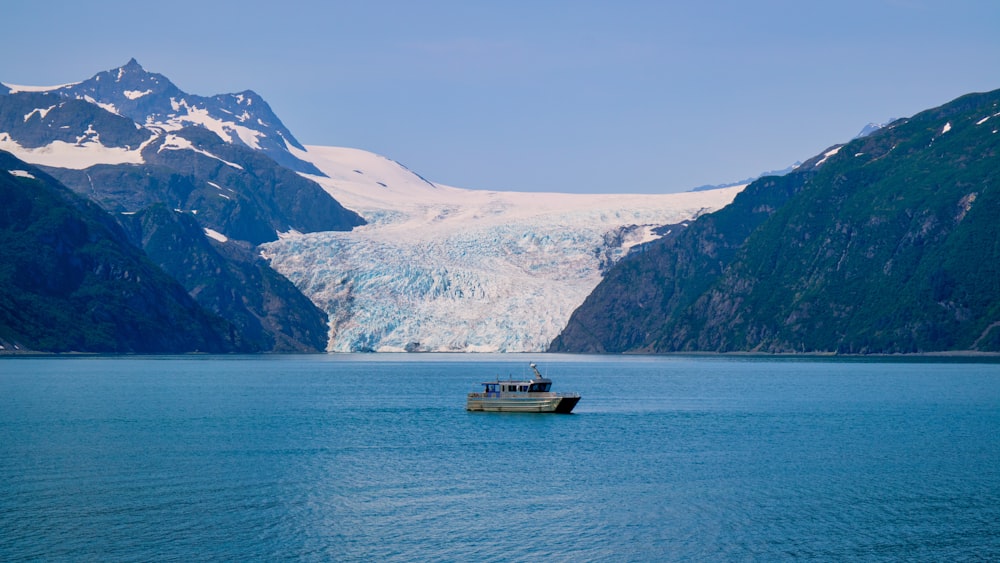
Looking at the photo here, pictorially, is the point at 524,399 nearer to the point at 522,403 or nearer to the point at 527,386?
the point at 522,403

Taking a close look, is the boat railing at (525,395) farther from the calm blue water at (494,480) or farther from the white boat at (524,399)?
the calm blue water at (494,480)

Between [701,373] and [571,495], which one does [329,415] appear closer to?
[571,495]

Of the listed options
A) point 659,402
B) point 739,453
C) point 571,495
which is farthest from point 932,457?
point 659,402

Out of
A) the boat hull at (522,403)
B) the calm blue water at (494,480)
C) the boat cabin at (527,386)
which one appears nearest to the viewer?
the calm blue water at (494,480)

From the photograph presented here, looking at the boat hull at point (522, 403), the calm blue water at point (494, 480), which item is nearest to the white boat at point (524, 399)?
the boat hull at point (522, 403)

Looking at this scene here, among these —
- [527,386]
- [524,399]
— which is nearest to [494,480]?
[524,399]

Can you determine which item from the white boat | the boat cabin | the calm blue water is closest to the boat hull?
→ the white boat

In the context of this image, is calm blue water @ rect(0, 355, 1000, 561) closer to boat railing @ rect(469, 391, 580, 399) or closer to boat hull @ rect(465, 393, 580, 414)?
boat hull @ rect(465, 393, 580, 414)

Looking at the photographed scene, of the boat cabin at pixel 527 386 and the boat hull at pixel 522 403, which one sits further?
the boat cabin at pixel 527 386
